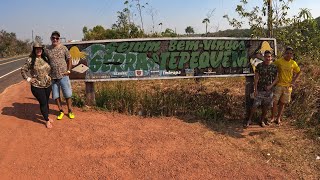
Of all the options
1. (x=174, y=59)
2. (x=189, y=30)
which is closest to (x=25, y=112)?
(x=174, y=59)

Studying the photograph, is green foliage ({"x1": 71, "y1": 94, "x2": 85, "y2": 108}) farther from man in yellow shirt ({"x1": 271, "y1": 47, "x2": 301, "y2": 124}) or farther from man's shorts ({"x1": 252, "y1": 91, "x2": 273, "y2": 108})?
man in yellow shirt ({"x1": 271, "y1": 47, "x2": 301, "y2": 124})

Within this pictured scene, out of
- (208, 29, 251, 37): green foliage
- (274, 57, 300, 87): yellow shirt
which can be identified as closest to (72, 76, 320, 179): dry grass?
(274, 57, 300, 87): yellow shirt

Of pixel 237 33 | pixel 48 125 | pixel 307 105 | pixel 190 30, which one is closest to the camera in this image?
pixel 48 125

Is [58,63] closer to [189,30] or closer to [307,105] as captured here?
[307,105]

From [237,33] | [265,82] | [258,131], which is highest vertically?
[237,33]

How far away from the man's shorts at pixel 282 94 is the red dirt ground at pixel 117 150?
1.19m

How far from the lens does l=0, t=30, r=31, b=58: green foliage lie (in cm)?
3831

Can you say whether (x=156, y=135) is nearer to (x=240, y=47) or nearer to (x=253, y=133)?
(x=253, y=133)

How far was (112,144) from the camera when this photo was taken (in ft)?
17.5

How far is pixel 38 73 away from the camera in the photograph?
215 inches

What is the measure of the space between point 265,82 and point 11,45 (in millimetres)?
40994

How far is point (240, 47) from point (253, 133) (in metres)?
2.04

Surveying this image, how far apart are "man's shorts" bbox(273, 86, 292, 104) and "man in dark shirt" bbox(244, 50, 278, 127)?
0.09m

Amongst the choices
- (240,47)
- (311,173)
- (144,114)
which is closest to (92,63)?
(144,114)
